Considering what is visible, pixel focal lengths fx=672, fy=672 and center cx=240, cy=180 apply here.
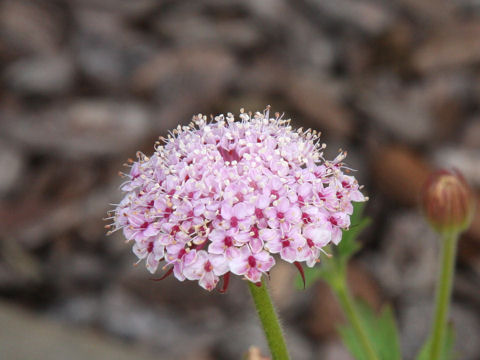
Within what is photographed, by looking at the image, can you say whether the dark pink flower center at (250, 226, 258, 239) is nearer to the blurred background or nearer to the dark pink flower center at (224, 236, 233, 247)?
the dark pink flower center at (224, 236, 233, 247)

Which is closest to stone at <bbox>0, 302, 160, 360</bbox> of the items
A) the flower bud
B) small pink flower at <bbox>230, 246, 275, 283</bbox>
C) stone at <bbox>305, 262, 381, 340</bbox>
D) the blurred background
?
the blurred background

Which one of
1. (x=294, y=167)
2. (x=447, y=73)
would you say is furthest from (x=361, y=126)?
(x=294, y=167)

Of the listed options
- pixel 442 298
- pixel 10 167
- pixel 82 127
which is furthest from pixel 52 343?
pixel 442 298

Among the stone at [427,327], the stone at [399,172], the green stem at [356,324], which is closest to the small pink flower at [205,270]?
the green stem at [356,324]

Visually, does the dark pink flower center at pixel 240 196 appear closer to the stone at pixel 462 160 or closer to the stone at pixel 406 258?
the stone at pixel 406 258

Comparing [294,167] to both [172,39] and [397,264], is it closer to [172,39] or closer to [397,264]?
[397,264]
